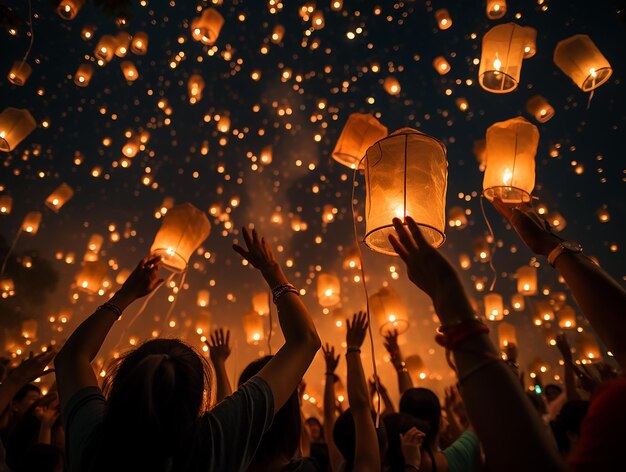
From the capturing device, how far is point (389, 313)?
480 centimetres

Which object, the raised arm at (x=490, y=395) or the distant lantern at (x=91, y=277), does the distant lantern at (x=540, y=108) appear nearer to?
the raised arm at (x=490, y=395)

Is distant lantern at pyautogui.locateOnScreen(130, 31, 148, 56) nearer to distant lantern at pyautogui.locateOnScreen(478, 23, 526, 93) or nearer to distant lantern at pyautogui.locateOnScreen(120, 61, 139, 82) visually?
distant lantern at pyautogui.locateOnScreen(120, 61, 139, 82)

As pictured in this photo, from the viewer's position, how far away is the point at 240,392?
3.49ft

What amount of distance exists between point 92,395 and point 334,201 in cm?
Result: 921

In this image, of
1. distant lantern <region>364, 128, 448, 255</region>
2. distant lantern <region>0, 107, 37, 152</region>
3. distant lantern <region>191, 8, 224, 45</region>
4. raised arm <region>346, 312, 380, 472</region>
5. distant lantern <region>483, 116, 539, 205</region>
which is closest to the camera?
raised arm <region>346, 312, 380, 472</region>

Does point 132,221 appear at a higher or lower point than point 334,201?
lower

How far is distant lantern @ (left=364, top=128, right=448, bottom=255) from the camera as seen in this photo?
5.94ft

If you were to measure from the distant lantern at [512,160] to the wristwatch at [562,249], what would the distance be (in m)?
1.43

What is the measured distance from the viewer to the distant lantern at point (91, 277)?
639cm

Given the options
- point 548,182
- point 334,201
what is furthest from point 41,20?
point 548,182

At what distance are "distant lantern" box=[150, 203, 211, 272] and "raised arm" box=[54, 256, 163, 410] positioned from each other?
5.52ft

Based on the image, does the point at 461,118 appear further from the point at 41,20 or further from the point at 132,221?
the point at 41,20

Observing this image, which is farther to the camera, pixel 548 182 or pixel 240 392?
pixel 548 182

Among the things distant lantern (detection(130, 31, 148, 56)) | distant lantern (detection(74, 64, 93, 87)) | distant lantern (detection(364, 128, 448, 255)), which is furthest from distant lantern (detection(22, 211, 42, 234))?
distant lantern (detection(364, 128, 448, 255))
